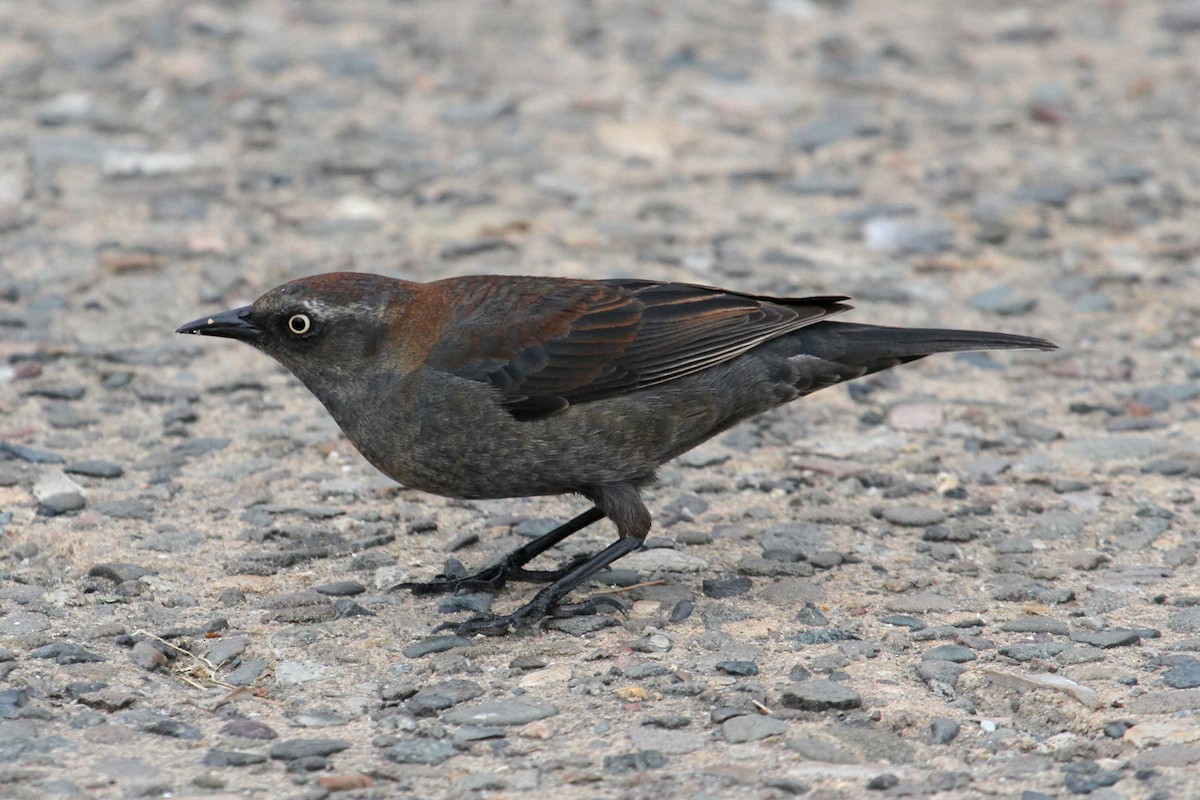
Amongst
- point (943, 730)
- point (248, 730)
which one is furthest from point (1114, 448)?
point (248, 730)

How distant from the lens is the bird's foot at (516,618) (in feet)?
18.0

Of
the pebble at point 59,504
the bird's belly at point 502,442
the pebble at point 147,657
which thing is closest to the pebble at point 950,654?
the bird's belly at point 502,442

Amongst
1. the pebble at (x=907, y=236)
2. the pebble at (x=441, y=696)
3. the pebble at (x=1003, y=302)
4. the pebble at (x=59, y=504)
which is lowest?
the pebble at (x=441, y=696)

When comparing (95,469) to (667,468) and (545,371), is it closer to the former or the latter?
(545,371)

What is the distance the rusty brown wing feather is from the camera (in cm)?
576

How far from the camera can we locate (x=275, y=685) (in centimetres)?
502

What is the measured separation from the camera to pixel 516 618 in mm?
5488

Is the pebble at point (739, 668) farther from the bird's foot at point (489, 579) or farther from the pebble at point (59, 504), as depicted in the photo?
the pebble at point (59, 504)

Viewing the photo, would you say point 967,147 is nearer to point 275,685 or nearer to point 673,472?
point 673,472

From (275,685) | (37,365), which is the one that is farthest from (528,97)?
(275,685)

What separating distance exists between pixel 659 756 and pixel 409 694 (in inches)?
34.6

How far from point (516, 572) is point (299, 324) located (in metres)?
1.23

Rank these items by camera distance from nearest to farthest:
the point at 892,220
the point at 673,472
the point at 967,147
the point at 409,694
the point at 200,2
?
the point at 409,694
the point at 673,472
the point at 892,220
the point at 967,147
the point at 200,2

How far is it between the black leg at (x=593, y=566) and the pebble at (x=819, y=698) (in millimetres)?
1047
